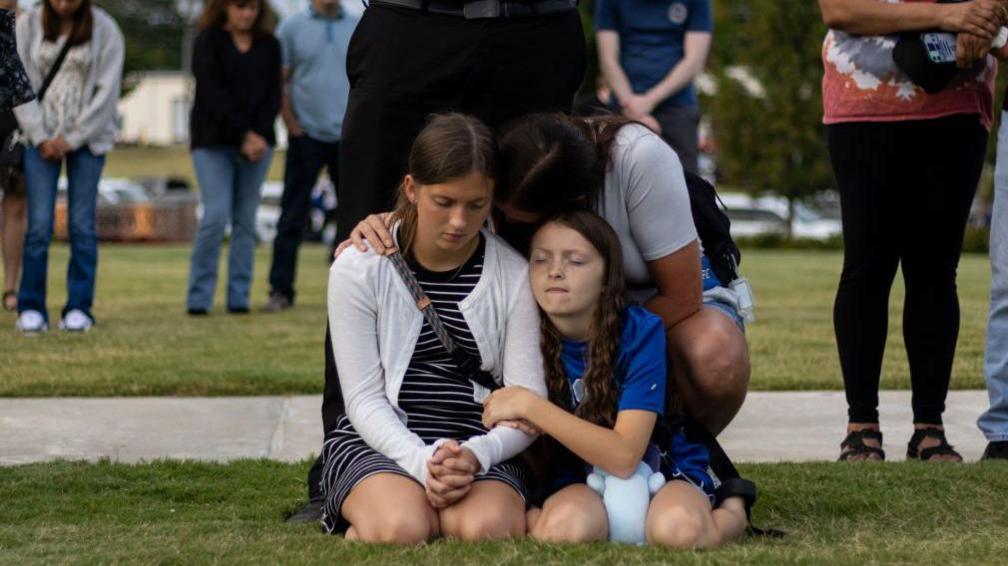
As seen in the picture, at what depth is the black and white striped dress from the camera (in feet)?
12.8

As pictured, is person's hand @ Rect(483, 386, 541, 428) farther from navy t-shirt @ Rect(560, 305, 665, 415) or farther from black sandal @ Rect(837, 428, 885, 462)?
black sandal @ Rect(837, 428, 885, 462)

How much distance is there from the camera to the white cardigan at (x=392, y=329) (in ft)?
12.6

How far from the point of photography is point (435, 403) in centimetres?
393

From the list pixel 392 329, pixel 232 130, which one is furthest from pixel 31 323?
pixel 392 329

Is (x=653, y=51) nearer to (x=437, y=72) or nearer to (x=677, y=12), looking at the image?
(x=677, y=12)

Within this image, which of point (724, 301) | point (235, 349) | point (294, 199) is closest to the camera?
point (724, 301)

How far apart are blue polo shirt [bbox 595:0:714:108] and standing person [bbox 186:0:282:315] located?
8.00 feet

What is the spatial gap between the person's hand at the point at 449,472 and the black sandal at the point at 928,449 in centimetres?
185

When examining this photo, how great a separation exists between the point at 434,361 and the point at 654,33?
4.98 metres

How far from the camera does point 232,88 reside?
984cm

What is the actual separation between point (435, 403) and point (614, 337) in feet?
1.59

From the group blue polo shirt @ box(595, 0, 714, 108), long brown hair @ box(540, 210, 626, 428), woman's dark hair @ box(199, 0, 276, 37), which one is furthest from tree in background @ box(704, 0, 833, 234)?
long brown hair @ box(540, 210, 626, 428)

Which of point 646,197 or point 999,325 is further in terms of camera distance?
point 999,325

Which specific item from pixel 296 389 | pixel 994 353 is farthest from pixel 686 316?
pixel 296 389
